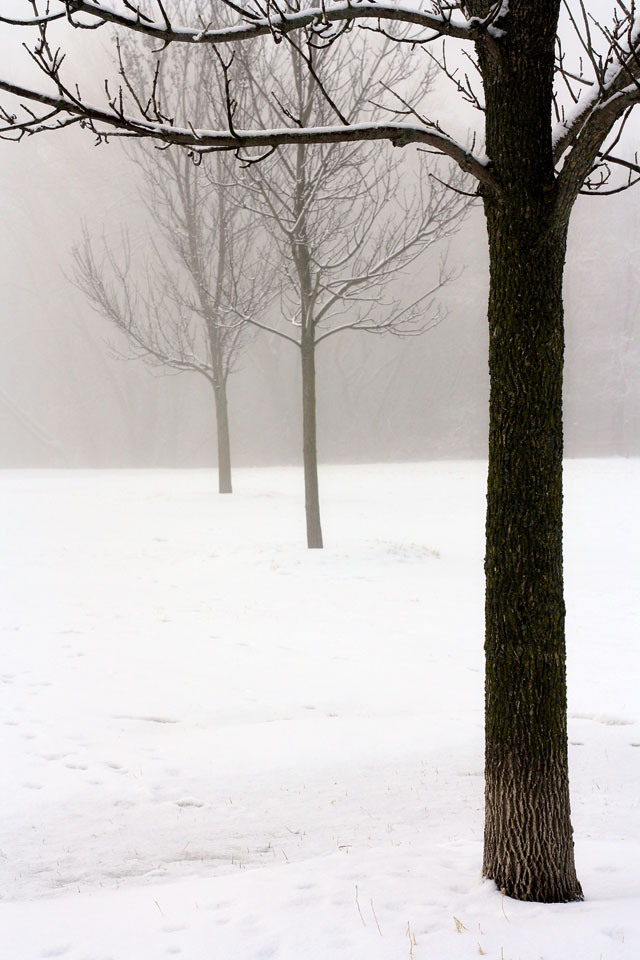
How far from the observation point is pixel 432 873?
12.7ft

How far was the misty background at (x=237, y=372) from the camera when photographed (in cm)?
4112

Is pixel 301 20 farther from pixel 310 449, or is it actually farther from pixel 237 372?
pixel 237 372

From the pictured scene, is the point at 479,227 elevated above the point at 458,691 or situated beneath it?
elevated above

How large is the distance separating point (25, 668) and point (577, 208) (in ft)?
135

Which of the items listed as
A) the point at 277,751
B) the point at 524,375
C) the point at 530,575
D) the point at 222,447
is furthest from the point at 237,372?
the point at 530,575

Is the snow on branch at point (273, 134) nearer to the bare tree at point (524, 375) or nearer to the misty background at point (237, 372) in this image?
the bare tree at point (524, 375)

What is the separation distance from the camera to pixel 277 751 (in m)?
6.12

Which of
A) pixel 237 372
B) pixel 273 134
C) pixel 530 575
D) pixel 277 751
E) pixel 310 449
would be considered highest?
pixel 237 372

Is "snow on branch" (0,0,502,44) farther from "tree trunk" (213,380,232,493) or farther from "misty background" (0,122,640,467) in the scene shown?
"misty background" (0,122,640,467)

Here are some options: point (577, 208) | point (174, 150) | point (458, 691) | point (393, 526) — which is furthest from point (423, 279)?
point (458, 691)

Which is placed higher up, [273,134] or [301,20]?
[301,20]

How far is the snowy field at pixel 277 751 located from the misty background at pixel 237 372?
2756 cm

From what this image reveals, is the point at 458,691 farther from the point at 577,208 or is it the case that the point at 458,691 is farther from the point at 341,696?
the point at 577,208

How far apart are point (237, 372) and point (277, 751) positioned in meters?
35.3
